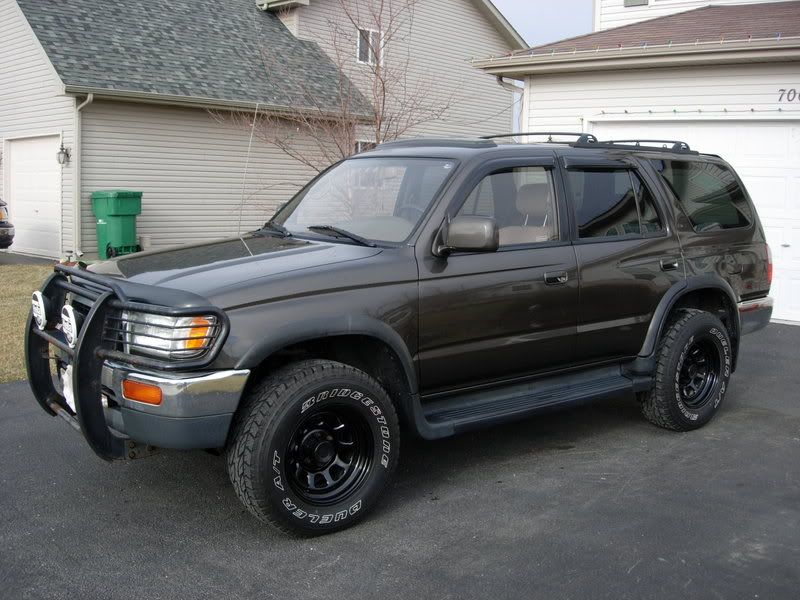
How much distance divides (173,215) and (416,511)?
538 inches

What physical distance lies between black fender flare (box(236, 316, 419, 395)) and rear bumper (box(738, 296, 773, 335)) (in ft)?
10.2

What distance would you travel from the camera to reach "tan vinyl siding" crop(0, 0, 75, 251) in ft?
52.0

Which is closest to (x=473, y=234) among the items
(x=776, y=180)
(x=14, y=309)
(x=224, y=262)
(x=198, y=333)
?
(x=224, y=262)

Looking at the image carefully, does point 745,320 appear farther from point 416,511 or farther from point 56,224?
point 56,224

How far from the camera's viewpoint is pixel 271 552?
163 inches

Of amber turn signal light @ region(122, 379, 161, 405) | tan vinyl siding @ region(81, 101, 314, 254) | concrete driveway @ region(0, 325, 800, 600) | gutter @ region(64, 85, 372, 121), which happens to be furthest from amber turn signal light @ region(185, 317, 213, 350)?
tan vinyl siding @ region(81, 101, 314, 254)

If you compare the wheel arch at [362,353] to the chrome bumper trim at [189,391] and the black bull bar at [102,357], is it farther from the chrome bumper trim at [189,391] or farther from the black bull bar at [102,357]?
the black bull bar at [102,357]

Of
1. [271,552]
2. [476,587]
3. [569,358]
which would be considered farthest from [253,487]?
[569,358]

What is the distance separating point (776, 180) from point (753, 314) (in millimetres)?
4591

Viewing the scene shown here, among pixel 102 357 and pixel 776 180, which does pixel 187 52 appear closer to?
pixel 776 180

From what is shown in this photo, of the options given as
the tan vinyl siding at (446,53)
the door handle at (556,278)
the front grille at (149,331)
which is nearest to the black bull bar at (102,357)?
the front grille at (149,331)

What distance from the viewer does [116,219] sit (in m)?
15.3

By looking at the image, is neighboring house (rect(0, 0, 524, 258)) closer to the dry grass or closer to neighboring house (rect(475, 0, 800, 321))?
the dry grass

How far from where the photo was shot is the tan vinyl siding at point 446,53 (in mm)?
20797
